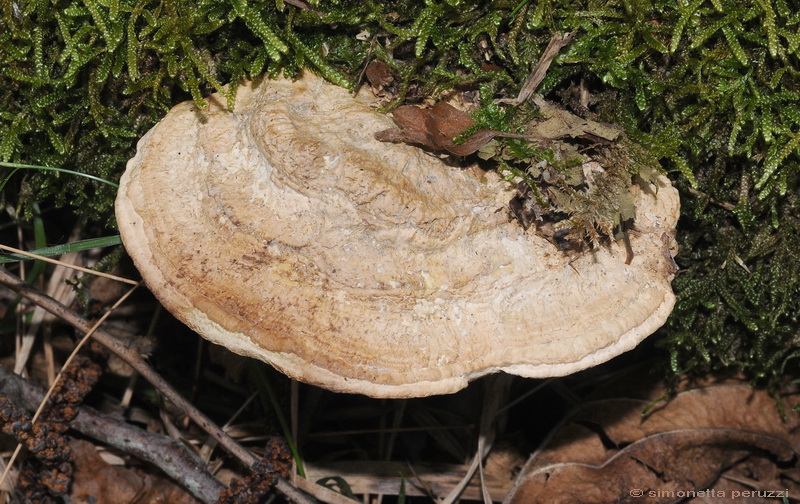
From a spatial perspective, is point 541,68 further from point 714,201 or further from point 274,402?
point 274,402

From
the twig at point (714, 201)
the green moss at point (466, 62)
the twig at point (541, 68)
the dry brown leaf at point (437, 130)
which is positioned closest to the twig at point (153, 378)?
the green moss at point (466, 62)

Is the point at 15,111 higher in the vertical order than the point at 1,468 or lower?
higher

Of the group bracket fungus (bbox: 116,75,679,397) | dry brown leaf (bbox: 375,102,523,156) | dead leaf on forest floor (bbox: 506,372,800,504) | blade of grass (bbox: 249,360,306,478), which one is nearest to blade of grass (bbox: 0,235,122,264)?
bracket fungus (bbox: 116,75,679,397)

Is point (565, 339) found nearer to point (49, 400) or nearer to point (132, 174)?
point (132, 174)

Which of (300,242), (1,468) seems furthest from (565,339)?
(1,468)

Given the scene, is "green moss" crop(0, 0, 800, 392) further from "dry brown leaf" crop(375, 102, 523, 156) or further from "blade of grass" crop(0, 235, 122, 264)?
"blade of grass" crop(0, 235, 122, 264)

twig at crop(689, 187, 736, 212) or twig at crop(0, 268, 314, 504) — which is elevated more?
twig at crop(689, 187, 736, 212)

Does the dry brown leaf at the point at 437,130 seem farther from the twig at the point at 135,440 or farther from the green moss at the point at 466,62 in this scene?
the twig at the point at 135,440
